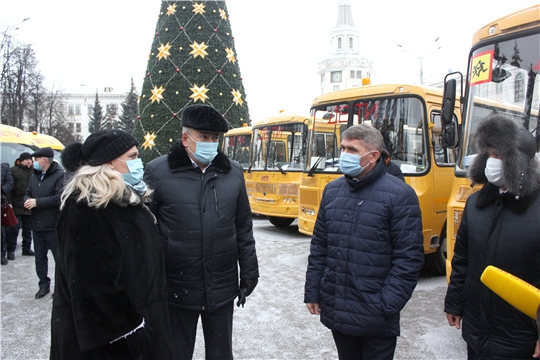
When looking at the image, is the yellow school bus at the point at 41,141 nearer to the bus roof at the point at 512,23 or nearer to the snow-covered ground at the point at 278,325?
the snow-covered ground at the point at 278,325

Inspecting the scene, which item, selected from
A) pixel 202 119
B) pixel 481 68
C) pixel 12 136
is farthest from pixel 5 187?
pixel 481 68

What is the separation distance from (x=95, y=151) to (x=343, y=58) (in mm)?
92901

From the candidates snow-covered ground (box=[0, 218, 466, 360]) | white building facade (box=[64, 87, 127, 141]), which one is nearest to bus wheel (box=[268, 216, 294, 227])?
snow-covered ground (box=[0, 218, 466, 360])

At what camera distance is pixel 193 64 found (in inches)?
481

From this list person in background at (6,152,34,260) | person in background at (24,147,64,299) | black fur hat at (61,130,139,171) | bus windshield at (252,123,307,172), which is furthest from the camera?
bus windshield at (252,123,307,172)

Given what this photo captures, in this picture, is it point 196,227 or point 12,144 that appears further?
point 12,144

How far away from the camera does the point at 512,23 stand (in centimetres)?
376

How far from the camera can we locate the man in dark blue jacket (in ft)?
7.64

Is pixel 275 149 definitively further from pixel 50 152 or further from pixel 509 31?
pixel 509 31

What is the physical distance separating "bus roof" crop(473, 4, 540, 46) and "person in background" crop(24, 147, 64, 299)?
16.9ft

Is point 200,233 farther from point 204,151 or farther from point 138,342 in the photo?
point 138,342

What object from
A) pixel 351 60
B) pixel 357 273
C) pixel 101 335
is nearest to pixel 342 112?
pixel 357 273

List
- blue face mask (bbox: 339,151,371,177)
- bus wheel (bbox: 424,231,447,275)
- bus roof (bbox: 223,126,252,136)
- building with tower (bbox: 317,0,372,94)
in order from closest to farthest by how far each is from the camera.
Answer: blue face mask (bbox: 339,151,371,177) < bus wheel (bbox: 424,231,447,275) < bus roof (bbox: 223,126,252,136) < building with tower (bbox: 317,0,372,94)

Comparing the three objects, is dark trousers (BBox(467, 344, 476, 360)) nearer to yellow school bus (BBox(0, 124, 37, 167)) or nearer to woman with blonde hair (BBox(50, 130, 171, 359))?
woman with blonde hair (BBox(50, 130, 171, 359))
